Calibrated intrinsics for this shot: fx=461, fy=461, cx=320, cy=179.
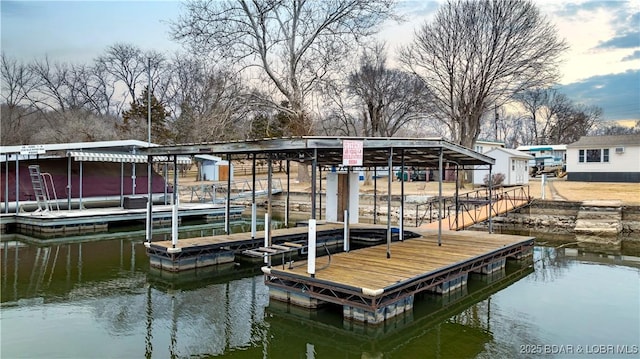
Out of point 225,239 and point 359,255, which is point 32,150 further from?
point 359,255

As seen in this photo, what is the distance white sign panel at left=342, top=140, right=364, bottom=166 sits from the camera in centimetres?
877

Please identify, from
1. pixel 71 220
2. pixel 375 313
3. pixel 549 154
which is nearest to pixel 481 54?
pixel 549 154

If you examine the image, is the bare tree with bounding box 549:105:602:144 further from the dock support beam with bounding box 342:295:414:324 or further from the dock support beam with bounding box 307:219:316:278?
the dock support beam with bounding box 307:219:316:278

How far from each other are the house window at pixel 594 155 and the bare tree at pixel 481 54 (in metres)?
5.94

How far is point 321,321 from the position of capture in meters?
8.07

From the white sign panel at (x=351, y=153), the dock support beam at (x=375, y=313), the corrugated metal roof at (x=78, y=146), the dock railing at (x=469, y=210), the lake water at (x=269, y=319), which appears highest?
the corrugated metal roof at (x=78, y=146)

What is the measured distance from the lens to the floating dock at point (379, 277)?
7637 mm

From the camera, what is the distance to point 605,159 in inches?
1182

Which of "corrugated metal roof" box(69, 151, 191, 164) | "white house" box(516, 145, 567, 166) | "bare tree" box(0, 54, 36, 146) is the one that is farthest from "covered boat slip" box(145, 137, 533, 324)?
"bare tree" box(0, 54, 36, 146)

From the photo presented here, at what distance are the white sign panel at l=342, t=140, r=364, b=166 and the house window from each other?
27.6 m

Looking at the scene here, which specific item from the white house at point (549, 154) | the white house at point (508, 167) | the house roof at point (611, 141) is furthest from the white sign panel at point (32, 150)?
the white house at point (549, 154)

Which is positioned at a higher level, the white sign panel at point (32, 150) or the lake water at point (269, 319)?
the white sign panel at point (32, 150)

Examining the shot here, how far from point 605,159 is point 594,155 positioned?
0.72 m

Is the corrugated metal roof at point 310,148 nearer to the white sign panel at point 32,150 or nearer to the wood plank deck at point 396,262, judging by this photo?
the wood plank deck at point 396,262
